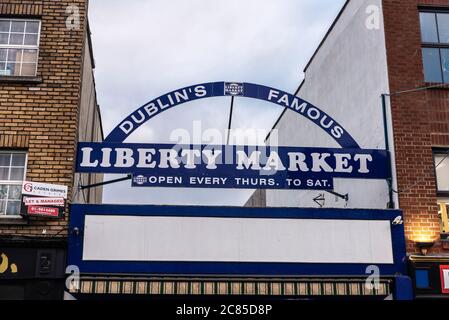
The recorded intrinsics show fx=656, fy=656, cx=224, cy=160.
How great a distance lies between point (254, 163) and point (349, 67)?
Result: 4159 millimetres

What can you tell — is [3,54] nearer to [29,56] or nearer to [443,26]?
[29,56]

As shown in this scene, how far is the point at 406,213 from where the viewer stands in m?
12.2

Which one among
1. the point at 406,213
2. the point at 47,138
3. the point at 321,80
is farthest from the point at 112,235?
the point at 321,80

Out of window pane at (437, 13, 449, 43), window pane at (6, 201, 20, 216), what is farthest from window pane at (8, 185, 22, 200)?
window pane at (437, 13, 449, 43)

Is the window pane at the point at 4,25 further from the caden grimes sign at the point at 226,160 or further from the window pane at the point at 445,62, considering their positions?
the window pane at the point at 445,62

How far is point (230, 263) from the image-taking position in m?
11.7

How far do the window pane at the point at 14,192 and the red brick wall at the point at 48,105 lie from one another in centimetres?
31

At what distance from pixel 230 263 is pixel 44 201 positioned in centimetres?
345

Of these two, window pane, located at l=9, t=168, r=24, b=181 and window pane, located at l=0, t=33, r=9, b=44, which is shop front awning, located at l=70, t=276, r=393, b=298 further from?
window pane, located at l=0, t=33, r=9, b=44

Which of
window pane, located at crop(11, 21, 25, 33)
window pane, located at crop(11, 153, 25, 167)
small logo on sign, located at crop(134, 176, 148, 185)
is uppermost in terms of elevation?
window pane, located at crop(11, 21, 25, 33)

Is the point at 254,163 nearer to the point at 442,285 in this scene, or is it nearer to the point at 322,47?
the point at 442,285

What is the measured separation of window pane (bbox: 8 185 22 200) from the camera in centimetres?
1184

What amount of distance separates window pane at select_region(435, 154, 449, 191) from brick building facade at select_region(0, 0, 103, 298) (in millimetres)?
6919

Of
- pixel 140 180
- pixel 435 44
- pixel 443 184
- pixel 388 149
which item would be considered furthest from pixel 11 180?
pixel 435 44
